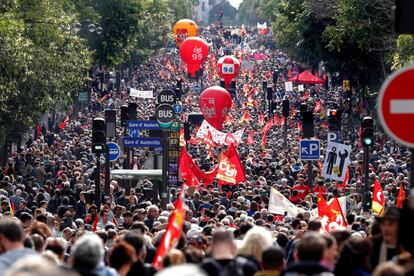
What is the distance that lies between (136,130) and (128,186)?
222cm

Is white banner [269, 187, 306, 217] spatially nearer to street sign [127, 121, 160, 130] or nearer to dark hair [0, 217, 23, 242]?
street sign [127, 121, 160, 130]

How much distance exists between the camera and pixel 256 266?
11.0 m

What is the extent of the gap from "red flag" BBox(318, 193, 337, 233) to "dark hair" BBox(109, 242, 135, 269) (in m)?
7.71

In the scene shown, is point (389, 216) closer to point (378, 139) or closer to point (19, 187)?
point (19, 187)

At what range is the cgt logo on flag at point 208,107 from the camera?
2231 inches

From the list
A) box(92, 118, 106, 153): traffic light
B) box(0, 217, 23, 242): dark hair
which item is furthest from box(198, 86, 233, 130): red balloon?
box(0, 217, 23, 242): dark hair

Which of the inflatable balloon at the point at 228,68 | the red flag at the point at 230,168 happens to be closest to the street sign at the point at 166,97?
the red flag at the point at 230,168

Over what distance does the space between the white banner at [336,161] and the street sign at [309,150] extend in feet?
3.77

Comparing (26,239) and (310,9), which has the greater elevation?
(310,9)

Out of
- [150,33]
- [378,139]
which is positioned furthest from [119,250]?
[150,33]

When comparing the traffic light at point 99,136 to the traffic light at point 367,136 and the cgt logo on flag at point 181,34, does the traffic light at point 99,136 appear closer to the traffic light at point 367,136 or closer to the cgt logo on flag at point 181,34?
the traffic light at point 367,136

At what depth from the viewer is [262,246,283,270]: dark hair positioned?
10.3 meters

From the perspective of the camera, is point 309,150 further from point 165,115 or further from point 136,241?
point 136,241

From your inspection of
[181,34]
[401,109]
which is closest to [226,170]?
[401,109]
